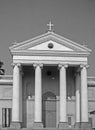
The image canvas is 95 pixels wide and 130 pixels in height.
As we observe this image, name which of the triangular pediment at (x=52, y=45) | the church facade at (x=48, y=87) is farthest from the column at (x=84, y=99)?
the triangular pediment at (x=52, y=45)

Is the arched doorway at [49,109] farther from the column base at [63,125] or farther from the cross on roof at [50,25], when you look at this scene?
the cross on roof at [50,25]

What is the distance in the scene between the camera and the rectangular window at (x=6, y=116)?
45.5 metres

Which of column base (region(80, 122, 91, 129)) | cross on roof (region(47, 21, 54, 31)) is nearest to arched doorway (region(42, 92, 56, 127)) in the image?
column base (region(80, 122, 91, 129))

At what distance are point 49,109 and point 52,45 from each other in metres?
8.64

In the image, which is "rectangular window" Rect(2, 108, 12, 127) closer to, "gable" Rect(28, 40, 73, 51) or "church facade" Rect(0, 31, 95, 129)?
"church facade" Rect(0, 31, 95, 129)

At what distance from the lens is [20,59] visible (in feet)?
142

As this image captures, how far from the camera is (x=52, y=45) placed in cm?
4381

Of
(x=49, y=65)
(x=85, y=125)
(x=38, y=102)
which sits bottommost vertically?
(x=85, y=125)

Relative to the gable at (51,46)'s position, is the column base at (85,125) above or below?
A: below

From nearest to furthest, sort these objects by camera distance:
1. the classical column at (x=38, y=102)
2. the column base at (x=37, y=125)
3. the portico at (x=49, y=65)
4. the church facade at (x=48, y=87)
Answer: the column base at (x=37, y=125) → the classical column at (x=38, y=102) → the portico at (x=49, y=65) → the church facade at (x=48, y=87)

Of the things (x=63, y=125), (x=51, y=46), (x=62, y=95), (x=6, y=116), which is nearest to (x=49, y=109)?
(x=62, y=95)

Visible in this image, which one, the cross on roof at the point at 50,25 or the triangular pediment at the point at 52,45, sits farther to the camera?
the cross on roof at the point at 50,25

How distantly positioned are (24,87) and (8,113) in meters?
3.87

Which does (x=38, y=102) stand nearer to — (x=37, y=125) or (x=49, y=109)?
(x=37, y=125)
